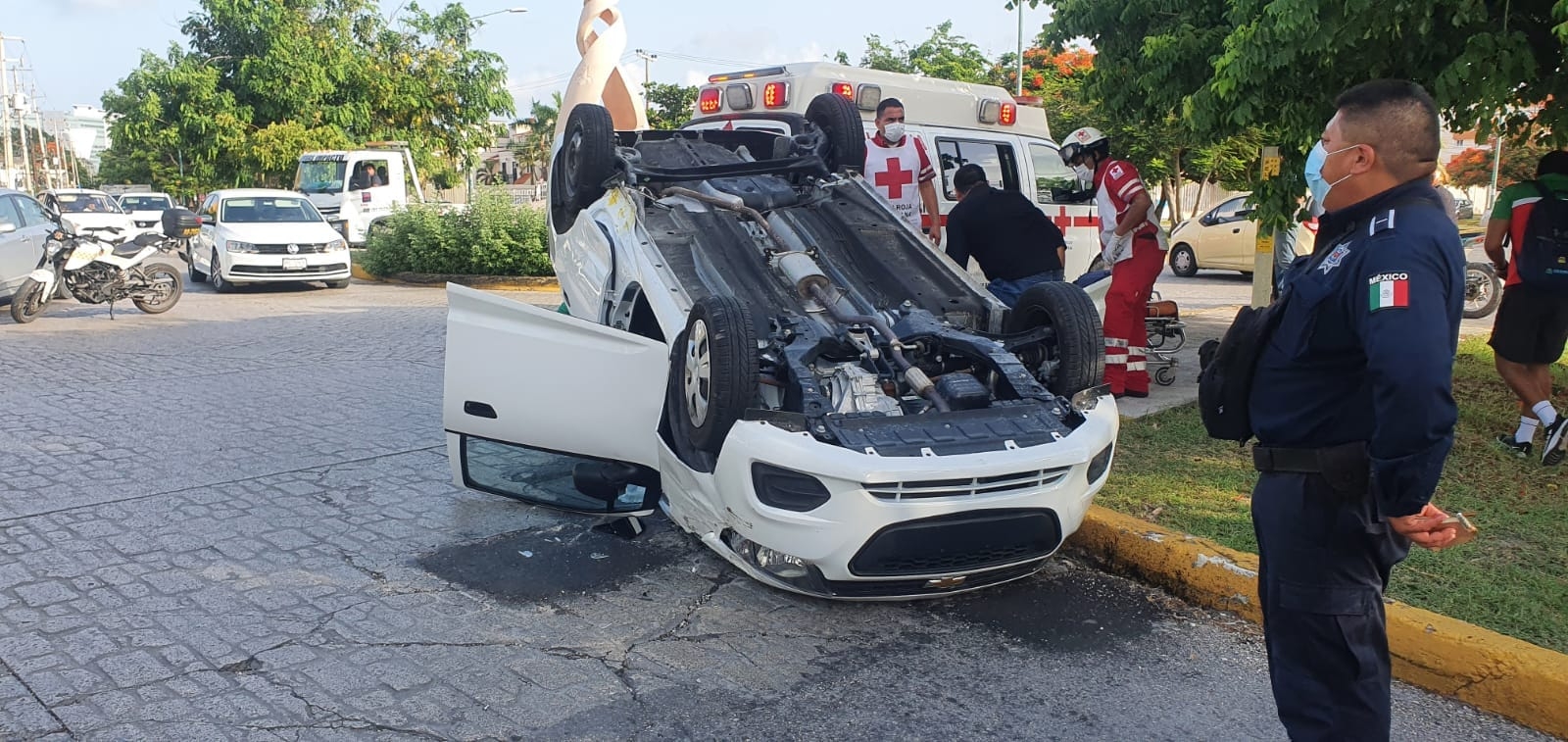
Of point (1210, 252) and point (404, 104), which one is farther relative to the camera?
point (404, 104)

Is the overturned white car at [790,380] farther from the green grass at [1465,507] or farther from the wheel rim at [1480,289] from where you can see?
the wheel rim at [1480,289]

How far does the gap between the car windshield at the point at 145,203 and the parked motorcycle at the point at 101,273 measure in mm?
15205

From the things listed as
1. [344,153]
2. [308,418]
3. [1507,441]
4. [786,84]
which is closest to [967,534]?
[1507,441]

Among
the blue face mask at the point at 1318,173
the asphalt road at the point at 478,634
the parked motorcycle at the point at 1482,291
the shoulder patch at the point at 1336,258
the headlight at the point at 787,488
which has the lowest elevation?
the asphalt road at the point at 478,634

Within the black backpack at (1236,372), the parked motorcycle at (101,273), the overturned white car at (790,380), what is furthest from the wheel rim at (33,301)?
the black backpack at (1236,372)

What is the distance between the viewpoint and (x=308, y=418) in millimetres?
7484

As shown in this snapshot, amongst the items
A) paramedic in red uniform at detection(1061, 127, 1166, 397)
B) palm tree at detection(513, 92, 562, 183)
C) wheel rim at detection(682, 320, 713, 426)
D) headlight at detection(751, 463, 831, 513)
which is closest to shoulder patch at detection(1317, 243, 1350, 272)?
headlight at detection(751, 463, 831, 513)

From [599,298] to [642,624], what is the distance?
199cm

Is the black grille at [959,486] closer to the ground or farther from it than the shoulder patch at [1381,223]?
closer to the ground

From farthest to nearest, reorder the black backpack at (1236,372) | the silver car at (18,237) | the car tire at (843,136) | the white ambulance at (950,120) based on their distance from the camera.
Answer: the silver car at (18,237), the white ambulance at (950,120), the car tire at (843,136), the black backpack at (1236,372)

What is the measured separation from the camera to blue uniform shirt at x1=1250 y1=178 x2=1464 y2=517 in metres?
2.33

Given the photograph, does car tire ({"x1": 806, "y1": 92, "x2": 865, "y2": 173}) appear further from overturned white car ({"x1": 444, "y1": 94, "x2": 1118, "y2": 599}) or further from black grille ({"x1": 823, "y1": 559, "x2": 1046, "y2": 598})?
black grille ({"x1": 823, "y1": 559, "x2": 1046, "y2": 598})

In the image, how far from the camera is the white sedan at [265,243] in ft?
51.3

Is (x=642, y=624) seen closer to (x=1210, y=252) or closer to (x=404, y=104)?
(x=1210, y=252)
